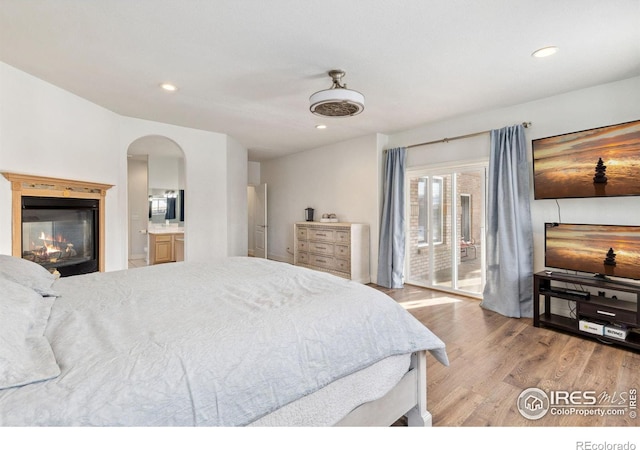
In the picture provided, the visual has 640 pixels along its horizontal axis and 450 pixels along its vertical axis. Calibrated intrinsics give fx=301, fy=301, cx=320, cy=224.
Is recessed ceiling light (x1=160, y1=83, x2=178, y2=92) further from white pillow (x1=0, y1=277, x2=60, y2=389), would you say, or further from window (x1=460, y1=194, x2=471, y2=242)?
window (x1=460, y1=194, x2=471, y2=242)

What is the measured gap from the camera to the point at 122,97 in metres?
3.33

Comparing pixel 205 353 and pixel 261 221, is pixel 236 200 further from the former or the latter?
pixel 205 353

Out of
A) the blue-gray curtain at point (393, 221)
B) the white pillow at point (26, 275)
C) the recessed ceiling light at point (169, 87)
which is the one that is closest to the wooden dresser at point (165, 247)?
the recessed ceiling light at point (169, 87)

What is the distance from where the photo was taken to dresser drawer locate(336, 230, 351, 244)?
4.91m

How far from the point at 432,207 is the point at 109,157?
4.50 m

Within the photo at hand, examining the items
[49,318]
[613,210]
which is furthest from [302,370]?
[613,210]

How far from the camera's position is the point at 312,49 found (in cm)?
235

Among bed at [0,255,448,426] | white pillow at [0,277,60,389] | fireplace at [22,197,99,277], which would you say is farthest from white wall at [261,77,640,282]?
white pillow at [0,277,60,389]

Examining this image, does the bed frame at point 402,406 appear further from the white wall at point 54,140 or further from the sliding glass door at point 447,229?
the white wall at point 54,140

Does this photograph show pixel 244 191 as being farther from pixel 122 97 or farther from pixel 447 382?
pixel 447 382

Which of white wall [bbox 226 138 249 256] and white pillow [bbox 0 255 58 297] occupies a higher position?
white wall [bbox 226 138 249 256]

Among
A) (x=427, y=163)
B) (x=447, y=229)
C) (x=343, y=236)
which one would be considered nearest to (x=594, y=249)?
(x=447, y=229)

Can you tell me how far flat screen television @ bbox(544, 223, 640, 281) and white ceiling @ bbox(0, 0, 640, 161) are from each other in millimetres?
1467
